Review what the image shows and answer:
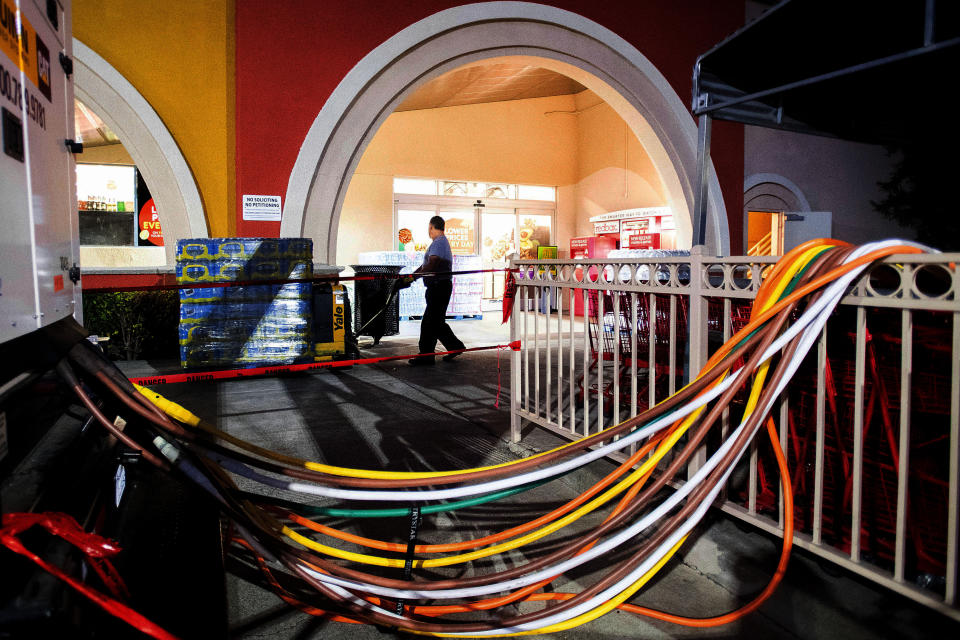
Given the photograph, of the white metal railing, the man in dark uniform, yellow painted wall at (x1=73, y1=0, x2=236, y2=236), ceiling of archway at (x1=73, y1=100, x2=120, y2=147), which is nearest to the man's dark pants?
the man in dark uniform

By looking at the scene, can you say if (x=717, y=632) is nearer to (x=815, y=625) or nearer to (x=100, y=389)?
(x=815, y=625)

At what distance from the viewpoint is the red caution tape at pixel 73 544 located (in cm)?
118

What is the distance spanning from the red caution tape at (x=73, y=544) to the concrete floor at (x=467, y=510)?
3.29 ft

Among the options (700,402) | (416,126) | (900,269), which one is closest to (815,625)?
(700,402)

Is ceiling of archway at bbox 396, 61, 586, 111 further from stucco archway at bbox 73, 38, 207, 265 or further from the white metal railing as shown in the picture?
the white metal railing

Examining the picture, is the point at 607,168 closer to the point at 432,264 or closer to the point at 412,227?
the point at 412,227

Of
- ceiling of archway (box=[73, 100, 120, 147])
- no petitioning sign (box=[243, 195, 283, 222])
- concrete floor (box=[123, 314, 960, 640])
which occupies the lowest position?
concrete floor (box=[123, 314, 960, 640])

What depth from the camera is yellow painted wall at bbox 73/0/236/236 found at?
8438 millimetres

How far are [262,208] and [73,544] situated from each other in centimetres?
820

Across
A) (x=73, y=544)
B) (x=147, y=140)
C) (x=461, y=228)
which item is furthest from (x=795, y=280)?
(x=461, y=228)

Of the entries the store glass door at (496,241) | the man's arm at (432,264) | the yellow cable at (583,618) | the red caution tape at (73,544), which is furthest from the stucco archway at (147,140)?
the store glass door at (496,241)

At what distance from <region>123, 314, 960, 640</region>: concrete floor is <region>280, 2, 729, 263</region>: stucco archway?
2940 millimetres

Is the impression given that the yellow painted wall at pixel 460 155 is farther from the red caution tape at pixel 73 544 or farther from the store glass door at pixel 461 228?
the red caution tape at pixel 73 544

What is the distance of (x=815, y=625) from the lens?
2.11m
